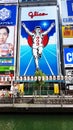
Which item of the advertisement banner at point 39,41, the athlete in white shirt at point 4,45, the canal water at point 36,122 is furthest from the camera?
the athlete in white shirt at point 4,45

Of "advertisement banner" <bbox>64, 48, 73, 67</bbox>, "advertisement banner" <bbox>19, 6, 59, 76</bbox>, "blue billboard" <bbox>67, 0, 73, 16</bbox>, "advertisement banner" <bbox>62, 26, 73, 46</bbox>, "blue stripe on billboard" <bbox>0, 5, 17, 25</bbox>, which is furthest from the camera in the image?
"blue billboard" <bbox>67, 0, 73, 16</bbox>

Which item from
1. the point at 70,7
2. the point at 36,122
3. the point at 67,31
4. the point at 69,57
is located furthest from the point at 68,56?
the point at 36,122

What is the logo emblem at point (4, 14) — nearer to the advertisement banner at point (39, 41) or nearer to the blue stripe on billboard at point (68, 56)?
the advertisement banner at point (39, 41)

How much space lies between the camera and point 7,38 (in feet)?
217

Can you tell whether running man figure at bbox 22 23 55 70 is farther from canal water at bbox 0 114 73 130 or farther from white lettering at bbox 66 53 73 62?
canal water at bbox 0 114 73 130

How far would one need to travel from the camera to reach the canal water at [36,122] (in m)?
24.9

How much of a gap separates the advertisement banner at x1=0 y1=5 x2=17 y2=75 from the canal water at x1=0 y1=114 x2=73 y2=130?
32.4 meters

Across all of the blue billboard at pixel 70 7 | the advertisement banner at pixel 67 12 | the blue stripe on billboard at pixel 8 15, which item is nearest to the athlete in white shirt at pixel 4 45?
the blue stripe on billboard at pixel 8 15

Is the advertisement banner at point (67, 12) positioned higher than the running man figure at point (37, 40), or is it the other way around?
the advertisement banner at point (67, 12)

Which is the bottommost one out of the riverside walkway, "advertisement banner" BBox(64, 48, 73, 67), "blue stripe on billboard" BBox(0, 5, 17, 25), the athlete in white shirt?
the riverside walkway

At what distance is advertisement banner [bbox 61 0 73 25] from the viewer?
6712 cm

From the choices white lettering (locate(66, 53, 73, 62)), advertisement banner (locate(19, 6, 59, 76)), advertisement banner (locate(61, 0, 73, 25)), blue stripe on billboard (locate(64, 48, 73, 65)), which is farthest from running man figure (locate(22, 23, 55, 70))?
white lettering (locate(66, 53, 73, 62))

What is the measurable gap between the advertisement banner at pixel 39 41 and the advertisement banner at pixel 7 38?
1649 millimetres

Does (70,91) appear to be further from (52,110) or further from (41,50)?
(52,110)
